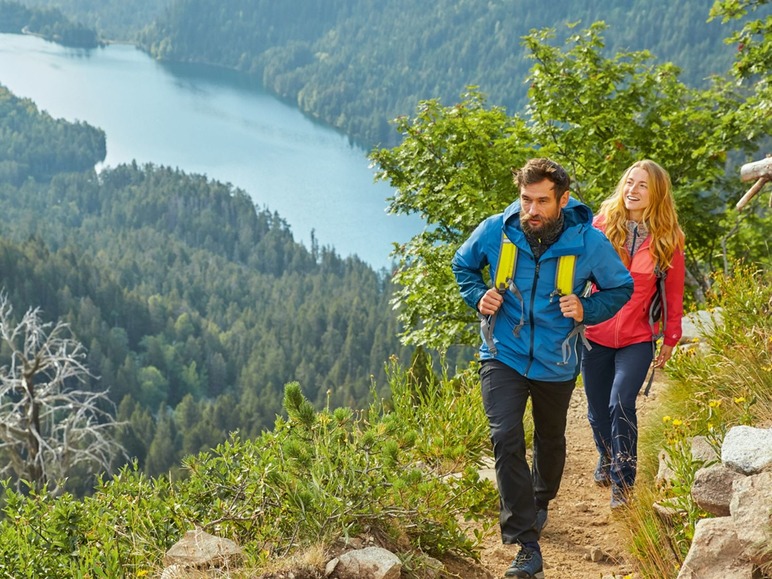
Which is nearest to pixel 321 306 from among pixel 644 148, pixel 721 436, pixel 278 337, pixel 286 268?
pixel 278 337

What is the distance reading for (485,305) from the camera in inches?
140

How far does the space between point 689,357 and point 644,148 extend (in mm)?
6176

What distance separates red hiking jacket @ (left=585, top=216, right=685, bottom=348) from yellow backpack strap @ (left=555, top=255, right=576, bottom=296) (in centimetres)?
96

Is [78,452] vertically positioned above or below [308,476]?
below

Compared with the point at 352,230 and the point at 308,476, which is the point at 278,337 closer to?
the point at 352,230

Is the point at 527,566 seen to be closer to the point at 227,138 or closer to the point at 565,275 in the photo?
the point at 565,275

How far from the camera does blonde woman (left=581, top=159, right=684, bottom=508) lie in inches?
173

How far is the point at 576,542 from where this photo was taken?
4387 mm

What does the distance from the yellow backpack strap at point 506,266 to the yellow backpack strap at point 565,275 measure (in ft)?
0.60

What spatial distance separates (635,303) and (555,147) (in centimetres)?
600

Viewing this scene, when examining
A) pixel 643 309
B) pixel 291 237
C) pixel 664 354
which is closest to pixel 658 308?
pixel 643 309

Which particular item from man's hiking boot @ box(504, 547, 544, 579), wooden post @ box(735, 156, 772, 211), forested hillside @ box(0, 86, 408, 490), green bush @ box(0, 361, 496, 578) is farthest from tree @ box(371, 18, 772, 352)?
forested hillside @ box(0, 86, 408, 490)

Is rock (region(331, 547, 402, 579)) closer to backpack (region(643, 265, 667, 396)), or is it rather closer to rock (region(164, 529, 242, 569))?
rock (region(164, 529, 242, 569))

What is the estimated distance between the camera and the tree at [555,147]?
1039cm
